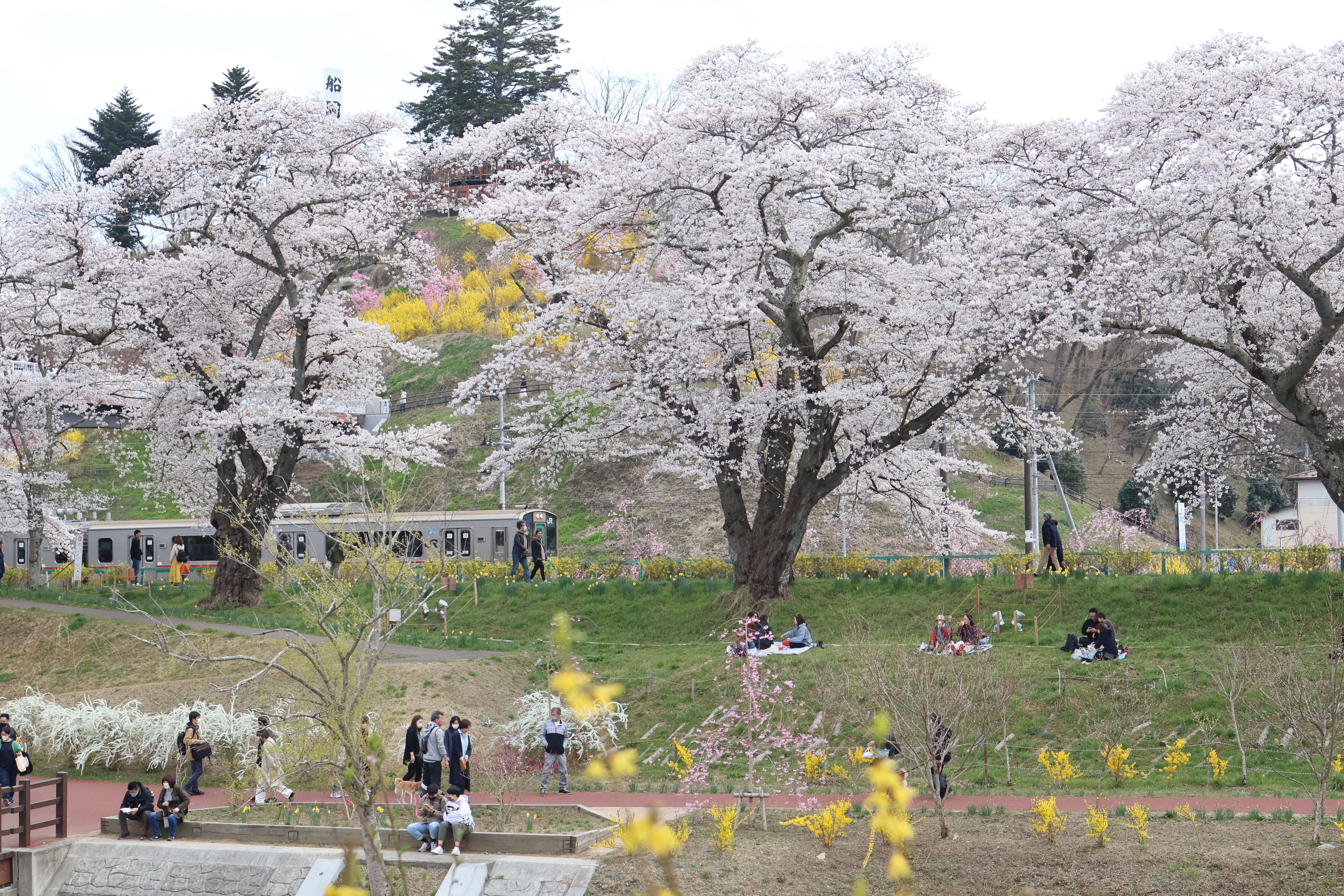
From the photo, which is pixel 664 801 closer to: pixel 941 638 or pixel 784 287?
pixel 941 638

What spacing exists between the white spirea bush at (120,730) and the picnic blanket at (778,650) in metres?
7.99

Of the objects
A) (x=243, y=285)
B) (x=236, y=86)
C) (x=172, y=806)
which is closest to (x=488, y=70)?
(x=236, y=86)

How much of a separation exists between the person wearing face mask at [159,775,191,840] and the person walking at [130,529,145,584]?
64.6 feet

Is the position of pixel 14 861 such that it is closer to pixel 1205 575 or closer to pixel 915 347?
pixel 915 347

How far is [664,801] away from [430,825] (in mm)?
3045

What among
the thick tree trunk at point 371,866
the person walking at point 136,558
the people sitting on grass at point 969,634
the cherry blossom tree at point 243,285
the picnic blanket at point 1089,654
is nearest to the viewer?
the thick tree trunk at point 371,866

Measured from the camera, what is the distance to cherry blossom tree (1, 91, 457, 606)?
25812mm

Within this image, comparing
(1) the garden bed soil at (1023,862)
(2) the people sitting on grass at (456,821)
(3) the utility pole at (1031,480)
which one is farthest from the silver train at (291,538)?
(1) the garden bed soil at (1023,862)

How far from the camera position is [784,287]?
22.3m

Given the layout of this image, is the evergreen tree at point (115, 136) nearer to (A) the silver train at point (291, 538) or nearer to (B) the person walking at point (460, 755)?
(A) the silver train at point (291, 538)

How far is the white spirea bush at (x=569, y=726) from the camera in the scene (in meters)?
17.1

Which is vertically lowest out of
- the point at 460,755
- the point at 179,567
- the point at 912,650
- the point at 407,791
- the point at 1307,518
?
the point at 407,791

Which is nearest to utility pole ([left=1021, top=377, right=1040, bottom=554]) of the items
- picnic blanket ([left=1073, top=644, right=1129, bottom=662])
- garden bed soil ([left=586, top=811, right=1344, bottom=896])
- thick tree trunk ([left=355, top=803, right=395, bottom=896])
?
picnic blanket ([left=1073, top=644, right=1129, bottom=662])

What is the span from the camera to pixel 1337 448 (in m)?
18.2
